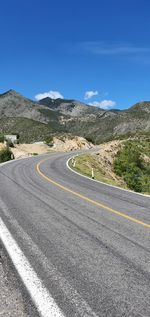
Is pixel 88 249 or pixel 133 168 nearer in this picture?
pixel 88 249

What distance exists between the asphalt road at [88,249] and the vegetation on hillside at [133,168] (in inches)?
1130

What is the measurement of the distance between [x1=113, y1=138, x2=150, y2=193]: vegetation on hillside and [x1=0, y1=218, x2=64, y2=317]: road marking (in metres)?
33.5

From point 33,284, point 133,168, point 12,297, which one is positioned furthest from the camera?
point 133,168

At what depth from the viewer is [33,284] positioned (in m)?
5.59

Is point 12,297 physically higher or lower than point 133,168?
higher

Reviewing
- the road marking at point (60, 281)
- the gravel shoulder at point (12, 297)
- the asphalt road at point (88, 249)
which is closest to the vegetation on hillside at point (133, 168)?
the asphalt road at point (88, 249)

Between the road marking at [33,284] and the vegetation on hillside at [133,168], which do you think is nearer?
the road marking at [33,284]

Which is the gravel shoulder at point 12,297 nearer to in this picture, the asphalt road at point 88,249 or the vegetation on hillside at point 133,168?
the asphalt road at point 88,249

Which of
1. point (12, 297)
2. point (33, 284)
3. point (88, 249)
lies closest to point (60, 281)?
point (33, 284)

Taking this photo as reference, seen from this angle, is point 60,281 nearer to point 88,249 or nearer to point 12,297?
point 12,297

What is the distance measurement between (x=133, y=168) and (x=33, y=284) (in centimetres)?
4784

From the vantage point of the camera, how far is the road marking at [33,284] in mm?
4750

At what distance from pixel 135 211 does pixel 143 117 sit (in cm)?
19207

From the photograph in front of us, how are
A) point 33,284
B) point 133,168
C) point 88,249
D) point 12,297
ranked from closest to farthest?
point 12,297
point 33,284
point 88,249
point 133,168
